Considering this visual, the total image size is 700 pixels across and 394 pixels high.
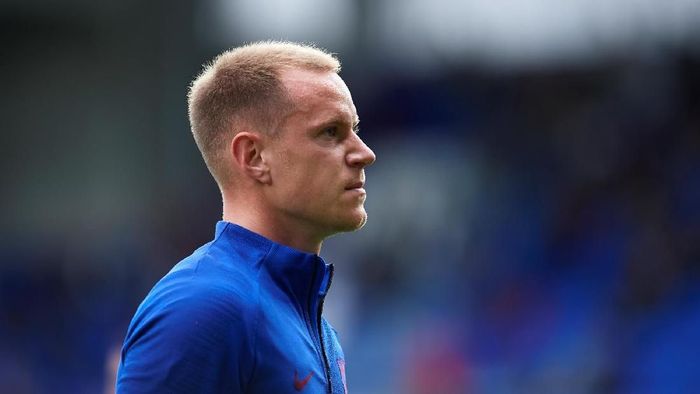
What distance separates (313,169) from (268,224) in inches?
6.4

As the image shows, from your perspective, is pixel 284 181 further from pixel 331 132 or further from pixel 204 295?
pixel 204 295

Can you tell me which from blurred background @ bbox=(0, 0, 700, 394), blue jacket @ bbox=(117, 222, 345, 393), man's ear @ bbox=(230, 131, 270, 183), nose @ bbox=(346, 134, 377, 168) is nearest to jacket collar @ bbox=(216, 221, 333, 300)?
blue jacket @ bbox=(117, 222, 345, 393)

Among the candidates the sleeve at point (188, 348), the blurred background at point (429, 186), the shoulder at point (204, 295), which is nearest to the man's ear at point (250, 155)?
the shoulder at point (204, 295)

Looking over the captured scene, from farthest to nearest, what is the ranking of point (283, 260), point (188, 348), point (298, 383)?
1. point (283, 260)
2. point (298, 383)
3. point (188, 348)

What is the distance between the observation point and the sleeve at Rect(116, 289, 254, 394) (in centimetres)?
233

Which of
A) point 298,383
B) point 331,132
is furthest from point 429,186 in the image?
point 298,383

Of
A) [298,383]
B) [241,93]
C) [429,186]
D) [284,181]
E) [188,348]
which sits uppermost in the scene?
[429,186]

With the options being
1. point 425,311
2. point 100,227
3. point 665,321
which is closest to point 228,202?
point 665,321

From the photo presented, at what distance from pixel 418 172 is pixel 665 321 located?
148 inches

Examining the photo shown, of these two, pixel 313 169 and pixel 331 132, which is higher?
pixel 331 132

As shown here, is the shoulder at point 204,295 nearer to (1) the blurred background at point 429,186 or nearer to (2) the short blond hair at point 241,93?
(2) the short blond hair at point 241,93

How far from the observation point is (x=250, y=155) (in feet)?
8.98

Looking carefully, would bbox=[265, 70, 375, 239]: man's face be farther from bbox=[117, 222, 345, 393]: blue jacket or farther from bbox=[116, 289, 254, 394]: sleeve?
bbox=[116, 289, 254, 394]: sleeve

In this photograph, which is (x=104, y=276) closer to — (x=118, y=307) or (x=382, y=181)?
(x=118, y=307)
